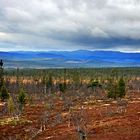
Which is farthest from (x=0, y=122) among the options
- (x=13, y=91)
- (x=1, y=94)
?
(x=13, y=91)

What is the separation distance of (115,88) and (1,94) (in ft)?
95.2

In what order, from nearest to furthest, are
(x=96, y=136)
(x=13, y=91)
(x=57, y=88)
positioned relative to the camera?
(x=96, y=136)
(x=13, y=91)
(x=57, y=88)

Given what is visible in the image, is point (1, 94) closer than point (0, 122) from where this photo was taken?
No

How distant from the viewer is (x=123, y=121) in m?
43.4

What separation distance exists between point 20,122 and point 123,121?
19540 mm

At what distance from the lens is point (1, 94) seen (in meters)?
96.9

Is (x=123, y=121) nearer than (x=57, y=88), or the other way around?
(x=123, y=121)

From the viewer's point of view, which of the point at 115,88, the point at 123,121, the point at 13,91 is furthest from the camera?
the point at 13,91

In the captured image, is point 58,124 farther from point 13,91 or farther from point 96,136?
point 13,91

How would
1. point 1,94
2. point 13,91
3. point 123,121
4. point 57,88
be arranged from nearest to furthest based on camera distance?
point 123,121 < point 1,94 < point 13,91 < point 57,88

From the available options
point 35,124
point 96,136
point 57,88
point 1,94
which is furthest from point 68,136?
point 57,88

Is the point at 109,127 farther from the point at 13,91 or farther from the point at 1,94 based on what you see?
the point at 13,91

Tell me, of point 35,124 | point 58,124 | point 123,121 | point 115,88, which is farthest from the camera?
point 115,88

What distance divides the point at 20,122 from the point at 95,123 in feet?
50.8
